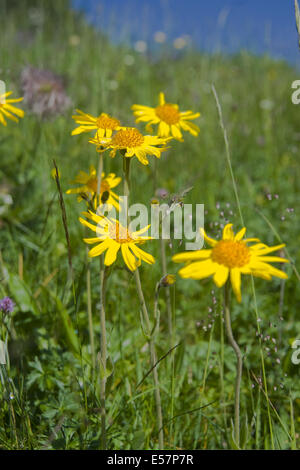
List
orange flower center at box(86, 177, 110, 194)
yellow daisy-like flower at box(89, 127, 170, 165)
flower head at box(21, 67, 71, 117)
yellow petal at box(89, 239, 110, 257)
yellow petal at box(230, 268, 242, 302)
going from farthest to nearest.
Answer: flower head at box(21, 67, 71, 117), orange flower center at box(86, 177, 110, 194), yellow daisy-like flower at box(89, 127, 170, 165), yellow petal at box(89, 239, 110, 257), yellow petal at box(230, 268, 242, 302)

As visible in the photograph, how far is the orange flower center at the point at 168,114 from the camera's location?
1.34 m

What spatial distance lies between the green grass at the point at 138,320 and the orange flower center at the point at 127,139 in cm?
30

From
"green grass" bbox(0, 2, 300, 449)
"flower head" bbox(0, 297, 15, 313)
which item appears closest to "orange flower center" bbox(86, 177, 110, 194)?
"green grass" bbox(0, 2, 300, 449)

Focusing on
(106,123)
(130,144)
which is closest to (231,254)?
(130,144)

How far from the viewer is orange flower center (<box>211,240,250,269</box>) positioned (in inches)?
30.9

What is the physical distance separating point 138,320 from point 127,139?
27.6 inches

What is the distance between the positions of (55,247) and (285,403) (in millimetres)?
1128

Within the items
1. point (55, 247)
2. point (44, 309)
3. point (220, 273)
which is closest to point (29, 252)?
point (55, 247)

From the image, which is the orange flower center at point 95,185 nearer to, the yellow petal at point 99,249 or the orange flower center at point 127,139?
the orange flower center at point 127,139

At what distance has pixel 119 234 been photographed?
3.02 ft

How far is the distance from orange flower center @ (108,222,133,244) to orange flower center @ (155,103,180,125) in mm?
556

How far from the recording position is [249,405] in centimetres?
133

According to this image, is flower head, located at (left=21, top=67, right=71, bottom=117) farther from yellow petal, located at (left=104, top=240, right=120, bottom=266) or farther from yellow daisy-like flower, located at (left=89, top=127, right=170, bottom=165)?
yellow petal, located at (left=104, top=240, right=120, bottom=266)

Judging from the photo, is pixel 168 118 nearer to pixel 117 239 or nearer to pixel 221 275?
pixel 117 239
